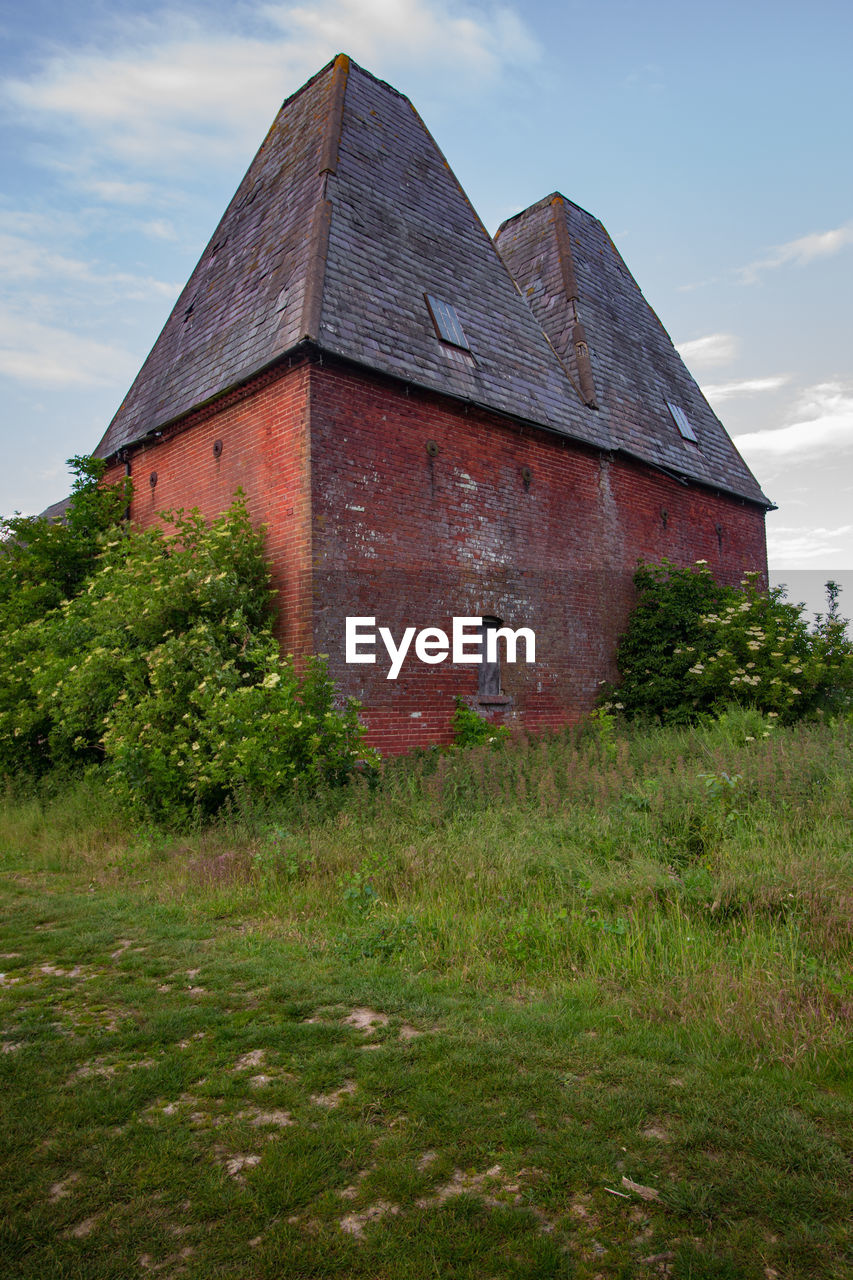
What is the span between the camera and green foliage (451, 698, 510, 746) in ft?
36.1

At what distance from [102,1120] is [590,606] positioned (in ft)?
37.9

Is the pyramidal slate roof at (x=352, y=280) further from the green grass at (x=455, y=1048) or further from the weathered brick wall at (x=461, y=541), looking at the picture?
the green grass at (x=455, y=1048)

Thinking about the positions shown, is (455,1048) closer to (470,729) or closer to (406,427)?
(470,729)

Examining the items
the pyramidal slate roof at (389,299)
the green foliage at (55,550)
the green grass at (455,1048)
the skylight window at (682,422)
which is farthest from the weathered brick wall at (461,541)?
the green foliage at (55,550)

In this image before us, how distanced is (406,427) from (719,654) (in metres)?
6.08

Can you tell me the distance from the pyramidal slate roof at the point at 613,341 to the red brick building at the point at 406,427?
9cm

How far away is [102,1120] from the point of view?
288 centimetres

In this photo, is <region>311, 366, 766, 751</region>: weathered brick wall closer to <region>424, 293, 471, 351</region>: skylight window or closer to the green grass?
<region>424, 293, 471, 351</region>: skylight window

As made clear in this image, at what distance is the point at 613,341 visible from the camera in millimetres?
16297

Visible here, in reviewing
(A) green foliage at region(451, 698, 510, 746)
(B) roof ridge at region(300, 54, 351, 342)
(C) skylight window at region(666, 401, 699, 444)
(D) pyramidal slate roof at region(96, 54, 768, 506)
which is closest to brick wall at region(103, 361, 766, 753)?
(A) green foliage at region(451, 698, 510, 746)

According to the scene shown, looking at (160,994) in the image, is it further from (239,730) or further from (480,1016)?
(239,730)

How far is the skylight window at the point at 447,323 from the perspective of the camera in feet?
39.5

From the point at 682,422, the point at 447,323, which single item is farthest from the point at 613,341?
the point at 447,323

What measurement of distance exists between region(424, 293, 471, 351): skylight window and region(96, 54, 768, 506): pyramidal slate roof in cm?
13
